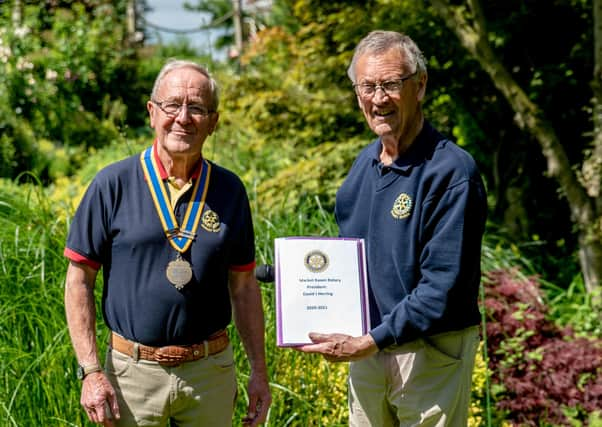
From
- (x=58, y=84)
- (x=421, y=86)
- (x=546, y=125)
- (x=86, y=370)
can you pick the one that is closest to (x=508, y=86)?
(x=546, y=125)

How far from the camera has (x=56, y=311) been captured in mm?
3879

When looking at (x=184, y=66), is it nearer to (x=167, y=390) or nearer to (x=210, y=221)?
(x=210, y=221)

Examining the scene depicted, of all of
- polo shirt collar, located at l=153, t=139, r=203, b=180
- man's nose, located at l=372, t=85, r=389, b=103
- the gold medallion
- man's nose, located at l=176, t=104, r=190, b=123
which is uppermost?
man's nose, located at l=372, t=85, r=389, b=103

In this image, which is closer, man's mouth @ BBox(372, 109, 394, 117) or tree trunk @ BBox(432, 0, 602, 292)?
man's mouth @ BBox(372, 109, 394, 117)

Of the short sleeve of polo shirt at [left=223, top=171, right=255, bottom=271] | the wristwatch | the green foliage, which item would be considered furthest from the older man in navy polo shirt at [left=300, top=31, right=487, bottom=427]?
the green foliage

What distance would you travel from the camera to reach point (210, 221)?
8.95 feet

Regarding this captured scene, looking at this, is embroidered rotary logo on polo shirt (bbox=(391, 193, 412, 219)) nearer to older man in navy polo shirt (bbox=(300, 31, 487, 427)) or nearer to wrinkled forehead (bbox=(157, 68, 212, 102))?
older man in navy polo shirt (bbox=(300, 31, 487, 427))

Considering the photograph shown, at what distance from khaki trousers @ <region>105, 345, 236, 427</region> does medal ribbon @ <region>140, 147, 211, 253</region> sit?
42cm

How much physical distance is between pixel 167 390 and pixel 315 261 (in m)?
0.67

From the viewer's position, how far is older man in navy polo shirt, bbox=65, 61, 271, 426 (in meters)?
2.62

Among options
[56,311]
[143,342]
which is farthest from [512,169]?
[143,342]

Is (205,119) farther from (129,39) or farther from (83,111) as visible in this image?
(129,39)

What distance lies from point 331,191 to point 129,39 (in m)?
13.1

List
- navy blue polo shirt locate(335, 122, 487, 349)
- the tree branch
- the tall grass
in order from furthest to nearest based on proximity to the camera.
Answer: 1. the tree branch
2. the tall grass
3. navy blue polo shirt locate(335, 122, 487, 349)
